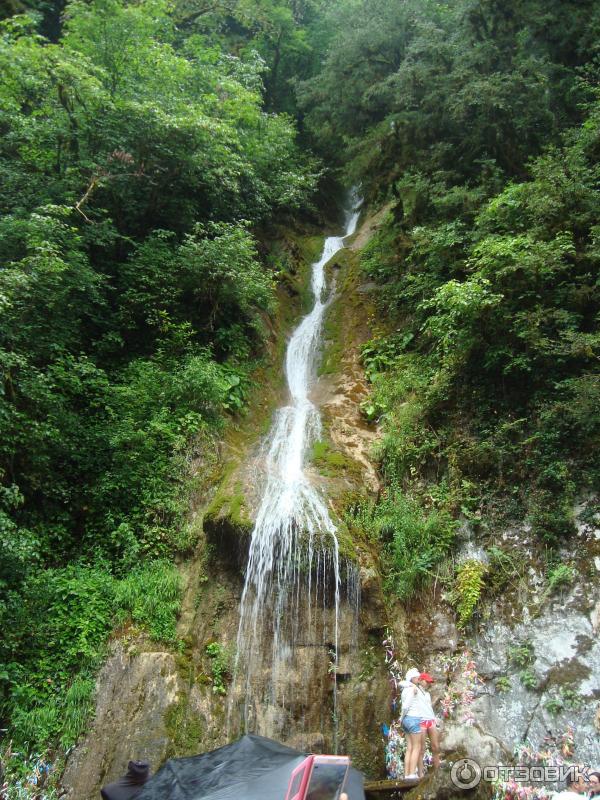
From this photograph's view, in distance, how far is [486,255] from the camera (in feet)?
27.6

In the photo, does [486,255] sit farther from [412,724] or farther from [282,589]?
[412,724]

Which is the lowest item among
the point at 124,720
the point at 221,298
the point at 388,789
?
the point at 388,789

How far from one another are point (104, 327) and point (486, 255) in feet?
24.3

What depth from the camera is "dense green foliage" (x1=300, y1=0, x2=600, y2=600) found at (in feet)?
24.7

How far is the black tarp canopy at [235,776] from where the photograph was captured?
13.3 ft

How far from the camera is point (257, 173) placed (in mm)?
15578

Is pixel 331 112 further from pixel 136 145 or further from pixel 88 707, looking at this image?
pixel 88 707

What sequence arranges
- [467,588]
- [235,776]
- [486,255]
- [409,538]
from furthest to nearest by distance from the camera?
[486,255], [409,538], [467,588], [235,776]

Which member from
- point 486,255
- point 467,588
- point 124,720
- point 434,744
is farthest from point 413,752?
point 486,255

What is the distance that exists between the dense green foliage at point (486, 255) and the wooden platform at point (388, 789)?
2269 mm

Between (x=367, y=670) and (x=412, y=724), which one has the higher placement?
(x=367, y=670)

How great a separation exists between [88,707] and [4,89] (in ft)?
37.0

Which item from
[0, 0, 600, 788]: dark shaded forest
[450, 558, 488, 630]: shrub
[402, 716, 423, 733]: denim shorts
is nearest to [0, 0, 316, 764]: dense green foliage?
[0, 0, 600, 788]: dark shaded forest

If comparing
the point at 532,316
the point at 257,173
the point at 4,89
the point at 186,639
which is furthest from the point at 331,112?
the point at 186,639
